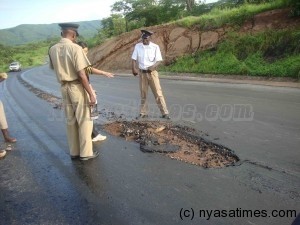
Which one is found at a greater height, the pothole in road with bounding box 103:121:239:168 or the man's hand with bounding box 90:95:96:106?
the man's hand with bounding box 90:95:96:106

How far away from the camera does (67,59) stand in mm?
4766

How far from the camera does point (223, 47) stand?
1872cm

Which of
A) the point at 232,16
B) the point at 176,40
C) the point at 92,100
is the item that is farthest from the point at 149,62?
the point at 176,40

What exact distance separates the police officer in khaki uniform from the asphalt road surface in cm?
31

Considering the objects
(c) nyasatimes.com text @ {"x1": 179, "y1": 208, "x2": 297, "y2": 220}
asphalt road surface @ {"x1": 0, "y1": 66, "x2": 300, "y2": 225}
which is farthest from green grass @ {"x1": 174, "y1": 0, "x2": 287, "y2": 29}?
(c) nyasatimes.com text @ {"x1": 179, "y1": 208, "x2": 297, "y2": 220}

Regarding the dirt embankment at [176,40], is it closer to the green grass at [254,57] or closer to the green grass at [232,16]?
the green grass at [232,16]

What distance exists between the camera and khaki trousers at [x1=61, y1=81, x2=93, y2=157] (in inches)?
198

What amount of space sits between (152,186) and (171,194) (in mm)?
348

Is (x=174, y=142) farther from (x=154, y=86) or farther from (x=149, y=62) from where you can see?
(x=149, y=62)

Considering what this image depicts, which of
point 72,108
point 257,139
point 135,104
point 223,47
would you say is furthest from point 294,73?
point 72,108

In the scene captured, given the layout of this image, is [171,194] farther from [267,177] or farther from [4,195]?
[4,195]

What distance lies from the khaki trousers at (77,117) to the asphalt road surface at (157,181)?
0.25 meters

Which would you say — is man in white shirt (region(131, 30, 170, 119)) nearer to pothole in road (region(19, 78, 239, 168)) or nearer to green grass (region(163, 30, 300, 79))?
pothole in road (region(19, 78, 239, 168))

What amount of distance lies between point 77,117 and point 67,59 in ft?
3.03
